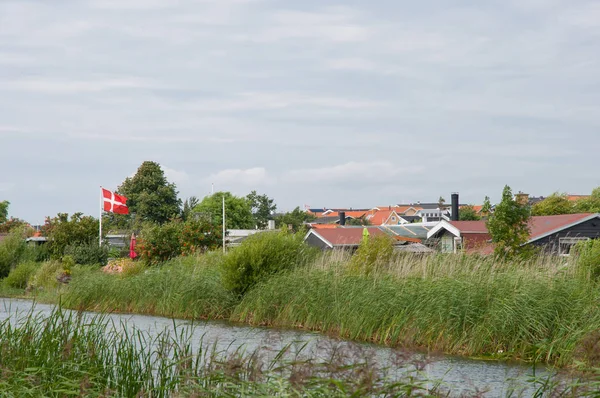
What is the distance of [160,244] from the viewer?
35375 millimetres

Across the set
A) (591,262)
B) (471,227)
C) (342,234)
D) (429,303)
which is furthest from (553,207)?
(429,303)

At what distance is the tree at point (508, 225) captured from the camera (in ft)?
82.1

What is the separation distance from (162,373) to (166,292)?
1644cm

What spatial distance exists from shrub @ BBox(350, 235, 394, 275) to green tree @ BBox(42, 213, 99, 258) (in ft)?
66.2

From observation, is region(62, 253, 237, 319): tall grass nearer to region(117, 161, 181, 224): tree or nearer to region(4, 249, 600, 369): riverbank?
region(4, 249, 600, 369): riverbank

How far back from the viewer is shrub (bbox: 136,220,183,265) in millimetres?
35062

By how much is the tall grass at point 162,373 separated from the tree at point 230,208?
67.9 metres

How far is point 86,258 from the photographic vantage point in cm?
3828

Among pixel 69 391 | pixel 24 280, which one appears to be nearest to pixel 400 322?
pixel 69 391

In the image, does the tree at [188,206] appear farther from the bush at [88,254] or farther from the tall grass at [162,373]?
the tall grass at [162,373]

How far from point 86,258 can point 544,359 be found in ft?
90.9

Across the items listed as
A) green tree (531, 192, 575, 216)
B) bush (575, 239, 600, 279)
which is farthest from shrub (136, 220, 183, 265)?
green tree (531, 192, 575, 216)

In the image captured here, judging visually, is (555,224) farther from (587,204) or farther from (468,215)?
(468,215)

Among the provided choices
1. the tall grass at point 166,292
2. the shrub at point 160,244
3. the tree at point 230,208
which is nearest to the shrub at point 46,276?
the shrub at point 160,244
